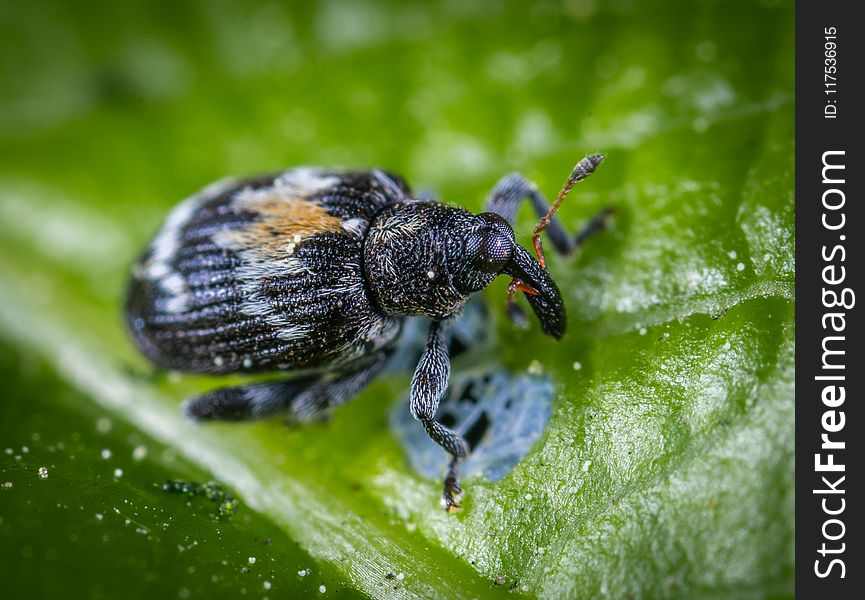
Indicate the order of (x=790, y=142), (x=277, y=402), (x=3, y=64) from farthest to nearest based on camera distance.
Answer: (x=3, y=64)
(x=277, y=402)
(x=790, y=142)

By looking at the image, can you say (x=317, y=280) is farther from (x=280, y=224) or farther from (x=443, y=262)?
(x=443, y=262)

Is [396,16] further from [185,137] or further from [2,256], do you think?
[2,256]


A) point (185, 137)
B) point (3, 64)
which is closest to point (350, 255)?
point (185, 137)

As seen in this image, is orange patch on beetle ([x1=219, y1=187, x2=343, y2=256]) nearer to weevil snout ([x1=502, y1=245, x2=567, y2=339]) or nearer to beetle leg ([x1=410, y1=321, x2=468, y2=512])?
beetle leg ([x1=410, y1=321, x2=468, y2=512])

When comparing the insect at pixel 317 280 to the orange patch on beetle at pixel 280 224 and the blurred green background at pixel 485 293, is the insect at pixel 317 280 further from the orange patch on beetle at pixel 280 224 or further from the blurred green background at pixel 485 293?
the blurred green background at pixel 485 293

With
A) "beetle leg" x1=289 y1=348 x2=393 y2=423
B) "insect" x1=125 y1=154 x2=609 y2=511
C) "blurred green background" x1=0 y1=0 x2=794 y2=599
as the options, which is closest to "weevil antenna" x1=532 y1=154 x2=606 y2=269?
"insect" x1=125 y1=154 x2=609 y2=511

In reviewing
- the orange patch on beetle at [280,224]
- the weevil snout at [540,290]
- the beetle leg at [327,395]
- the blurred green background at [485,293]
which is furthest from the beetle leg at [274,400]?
the weevil snout at [540,290]

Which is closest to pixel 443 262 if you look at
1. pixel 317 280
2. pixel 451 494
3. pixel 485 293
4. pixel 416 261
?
pixel 416 261
